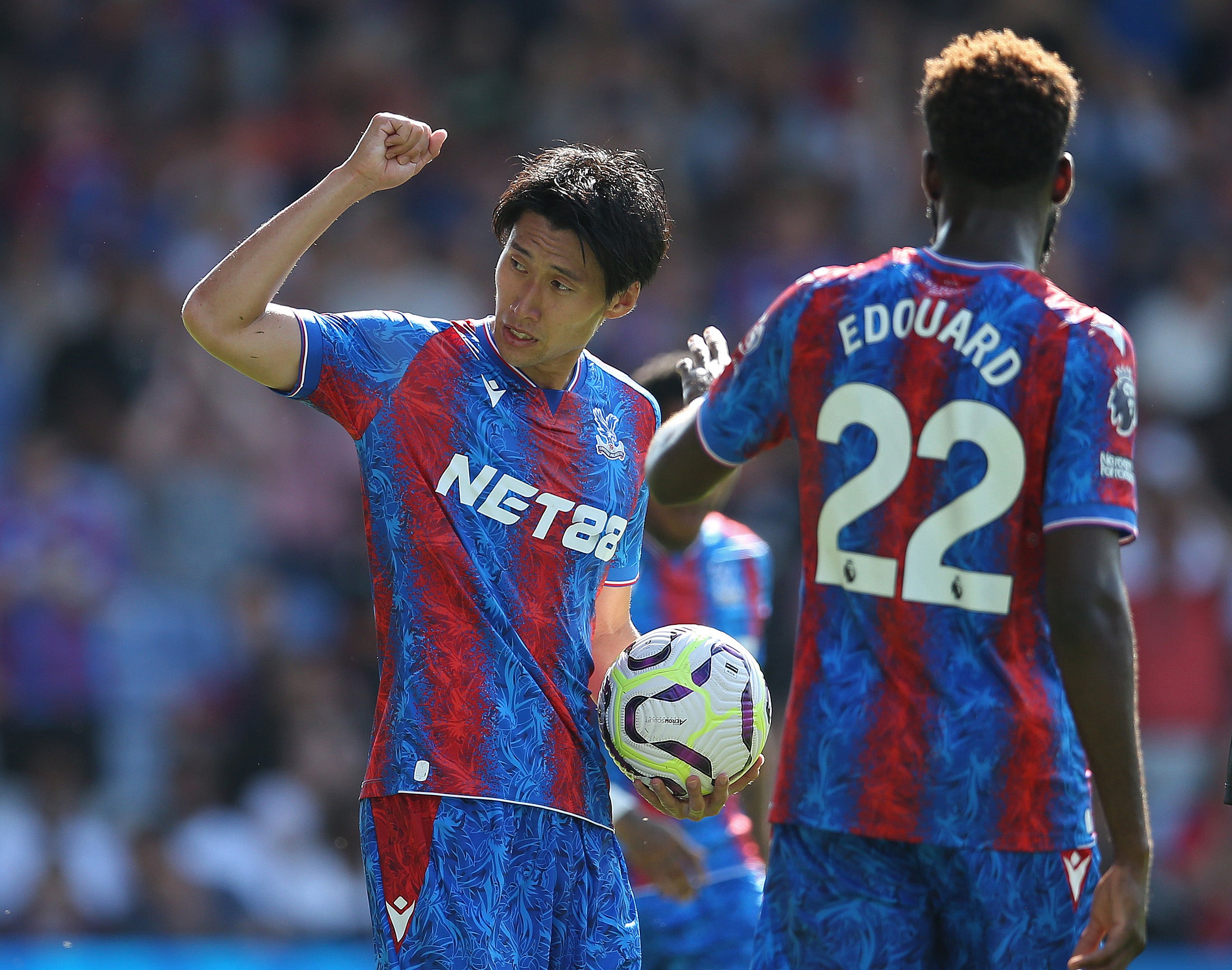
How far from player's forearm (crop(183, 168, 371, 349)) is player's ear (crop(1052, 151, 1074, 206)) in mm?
1470

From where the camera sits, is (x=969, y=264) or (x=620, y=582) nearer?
(x=969, y=264)

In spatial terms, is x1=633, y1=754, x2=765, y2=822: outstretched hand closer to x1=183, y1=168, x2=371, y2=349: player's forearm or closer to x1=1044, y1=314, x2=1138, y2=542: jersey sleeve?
x1=1044, y1=314, x2=1138, y2=542: jersey sleeve

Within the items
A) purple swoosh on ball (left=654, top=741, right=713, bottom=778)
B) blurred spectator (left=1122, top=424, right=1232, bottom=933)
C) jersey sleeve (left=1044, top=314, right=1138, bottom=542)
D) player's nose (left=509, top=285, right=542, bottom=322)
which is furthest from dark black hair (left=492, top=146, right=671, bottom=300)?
blurred spectator (left=1122, top=424, right=1232, bottom=933)

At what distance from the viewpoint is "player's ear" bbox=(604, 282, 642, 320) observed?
3.93 m

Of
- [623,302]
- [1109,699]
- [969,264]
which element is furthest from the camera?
[623,302]

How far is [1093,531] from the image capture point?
2840 mm

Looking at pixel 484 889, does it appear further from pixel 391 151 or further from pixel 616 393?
pixel 391 151

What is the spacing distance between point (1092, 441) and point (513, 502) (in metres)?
1.37

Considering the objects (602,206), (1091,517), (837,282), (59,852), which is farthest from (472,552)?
(59,852)

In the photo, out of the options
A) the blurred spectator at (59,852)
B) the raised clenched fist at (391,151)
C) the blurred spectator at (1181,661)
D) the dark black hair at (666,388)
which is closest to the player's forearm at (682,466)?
the raised clenched fist at (391,151)

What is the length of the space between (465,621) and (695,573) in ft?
6.09

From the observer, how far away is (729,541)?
5512 millimetres

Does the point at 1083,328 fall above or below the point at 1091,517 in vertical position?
above

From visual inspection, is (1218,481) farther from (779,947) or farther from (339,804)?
(779,947)
